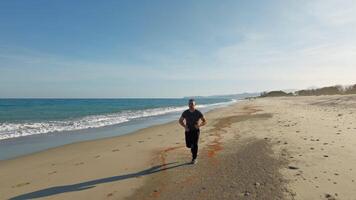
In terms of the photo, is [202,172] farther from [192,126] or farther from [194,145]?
[192,126]

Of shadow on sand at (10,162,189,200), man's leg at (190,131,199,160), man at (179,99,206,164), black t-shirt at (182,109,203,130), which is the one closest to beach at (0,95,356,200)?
shadow on sand at (10,162,189,200)

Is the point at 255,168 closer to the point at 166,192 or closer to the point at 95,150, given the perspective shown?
the point at 166,192

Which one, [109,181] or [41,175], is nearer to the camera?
[109,181]

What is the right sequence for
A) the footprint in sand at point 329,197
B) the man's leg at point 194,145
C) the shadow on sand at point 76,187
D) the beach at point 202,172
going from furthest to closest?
the man's leg at point 194,145, the shadow on sand at point 76,187, the beach at point 202,172, the footprint in sand at point 329,197

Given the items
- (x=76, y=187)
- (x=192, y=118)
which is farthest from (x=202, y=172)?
(x=76, y=187)

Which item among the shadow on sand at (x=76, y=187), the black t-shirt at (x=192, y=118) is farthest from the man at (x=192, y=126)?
the shadow on sand at (x=76, y=187)

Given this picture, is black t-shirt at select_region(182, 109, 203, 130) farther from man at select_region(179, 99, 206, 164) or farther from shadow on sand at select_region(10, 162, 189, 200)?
shadow on sand at select_region(10, 162, 189, 200)

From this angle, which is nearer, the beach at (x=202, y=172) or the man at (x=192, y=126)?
the beach at (x=202, y=172)

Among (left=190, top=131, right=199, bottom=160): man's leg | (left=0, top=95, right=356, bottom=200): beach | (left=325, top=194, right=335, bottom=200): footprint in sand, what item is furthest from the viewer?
(left=190, top=131, right=199, bottom=160): man's leg

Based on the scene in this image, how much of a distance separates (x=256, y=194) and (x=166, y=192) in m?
1.75

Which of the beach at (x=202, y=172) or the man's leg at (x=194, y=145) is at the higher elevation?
the man's leg at (x=194, y=145)

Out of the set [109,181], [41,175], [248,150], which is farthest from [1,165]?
[248,150]

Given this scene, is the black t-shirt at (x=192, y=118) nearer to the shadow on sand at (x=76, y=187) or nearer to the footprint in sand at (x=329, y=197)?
the shadow on sand at (x=76, y=187)

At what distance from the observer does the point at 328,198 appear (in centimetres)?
578
